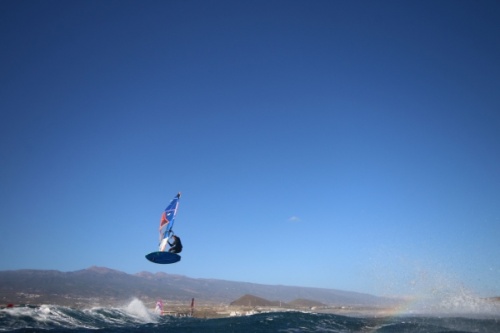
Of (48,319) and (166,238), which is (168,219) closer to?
(166,238)

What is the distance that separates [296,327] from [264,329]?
2.56 metres

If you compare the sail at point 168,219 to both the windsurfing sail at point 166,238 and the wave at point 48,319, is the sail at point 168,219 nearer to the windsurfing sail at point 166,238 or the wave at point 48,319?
the windsurfing sail at point 166,238

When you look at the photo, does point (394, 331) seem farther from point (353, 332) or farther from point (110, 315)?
point (110, 315)

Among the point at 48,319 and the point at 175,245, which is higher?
the point at 175,245

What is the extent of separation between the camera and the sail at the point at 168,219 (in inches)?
752

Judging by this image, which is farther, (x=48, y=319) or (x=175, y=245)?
(x=175, y=245)

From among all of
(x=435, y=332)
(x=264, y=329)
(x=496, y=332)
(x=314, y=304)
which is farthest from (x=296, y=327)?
(x=314, y=304)

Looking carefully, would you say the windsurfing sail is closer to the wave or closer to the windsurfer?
the windsurfer

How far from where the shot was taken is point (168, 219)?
64.0 feet

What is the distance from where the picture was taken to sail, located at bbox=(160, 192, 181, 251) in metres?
19.1

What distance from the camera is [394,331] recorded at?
18.9m

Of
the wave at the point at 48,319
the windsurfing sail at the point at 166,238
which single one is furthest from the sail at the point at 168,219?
the wave at the point at 48,319

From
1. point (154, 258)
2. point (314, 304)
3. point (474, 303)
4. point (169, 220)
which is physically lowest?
point (314, 304)

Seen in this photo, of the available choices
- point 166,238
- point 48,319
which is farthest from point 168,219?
point 48,319
